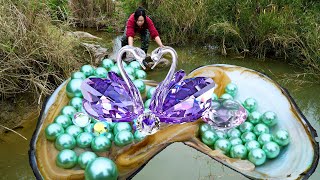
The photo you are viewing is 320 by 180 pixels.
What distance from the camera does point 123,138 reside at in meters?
1.60

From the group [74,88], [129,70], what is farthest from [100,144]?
[129,70]

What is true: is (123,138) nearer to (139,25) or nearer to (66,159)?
(66,159)

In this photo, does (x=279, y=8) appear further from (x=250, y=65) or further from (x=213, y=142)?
(x=213, y=142)

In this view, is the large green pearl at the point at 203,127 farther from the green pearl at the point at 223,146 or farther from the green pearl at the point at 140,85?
the green pearl at the point at 140,85

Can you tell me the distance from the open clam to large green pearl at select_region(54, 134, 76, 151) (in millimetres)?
→ 33

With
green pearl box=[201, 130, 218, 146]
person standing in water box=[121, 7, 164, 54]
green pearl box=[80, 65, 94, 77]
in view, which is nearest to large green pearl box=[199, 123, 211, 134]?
green pearl box=[201, 130, 218, 146]

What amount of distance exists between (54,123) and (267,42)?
3026 millimetres

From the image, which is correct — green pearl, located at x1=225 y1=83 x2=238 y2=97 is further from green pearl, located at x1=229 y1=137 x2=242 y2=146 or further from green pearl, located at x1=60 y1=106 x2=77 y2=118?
green pearl, located at x1=60 y1=106 x2=77 y2=118

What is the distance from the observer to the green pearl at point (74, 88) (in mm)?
1842

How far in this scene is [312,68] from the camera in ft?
11.3

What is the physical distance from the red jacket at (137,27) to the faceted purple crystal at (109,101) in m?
1.28

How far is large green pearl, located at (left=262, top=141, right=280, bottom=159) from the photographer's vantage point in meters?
1.59

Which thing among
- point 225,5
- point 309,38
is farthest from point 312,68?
point 225,5

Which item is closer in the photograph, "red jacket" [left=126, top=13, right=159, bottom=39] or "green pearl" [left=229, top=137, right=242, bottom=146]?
"green pearl" [left=229, top=137, right=242, bottom=146]
